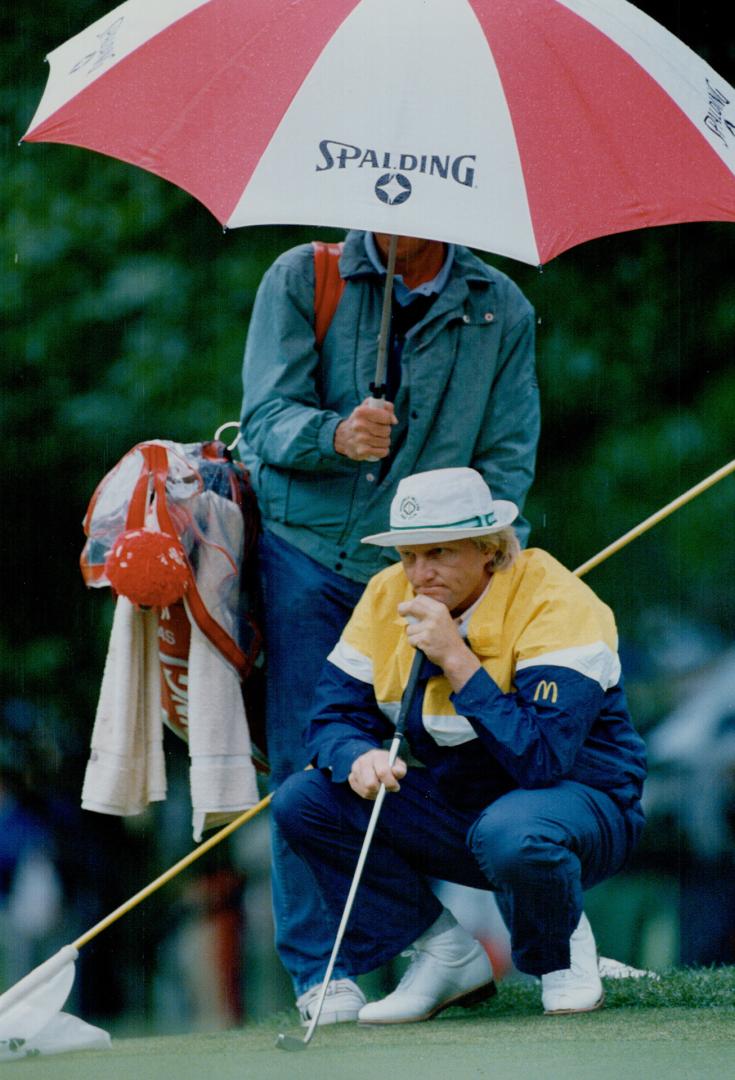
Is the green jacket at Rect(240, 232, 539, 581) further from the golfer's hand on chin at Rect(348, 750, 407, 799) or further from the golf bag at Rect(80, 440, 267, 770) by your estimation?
the golfer's hand on chin at Rect(348, 750, 407, 799)

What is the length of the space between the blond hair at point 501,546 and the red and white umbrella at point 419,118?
64cm

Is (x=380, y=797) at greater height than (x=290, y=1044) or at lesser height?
greater

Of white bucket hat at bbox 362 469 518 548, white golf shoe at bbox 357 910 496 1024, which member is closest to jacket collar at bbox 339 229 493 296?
white bucket hat at bbox 362 469 518 548

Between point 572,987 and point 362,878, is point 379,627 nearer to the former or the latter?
point 362,878

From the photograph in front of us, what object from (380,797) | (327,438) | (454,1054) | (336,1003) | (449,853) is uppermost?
(327,438)

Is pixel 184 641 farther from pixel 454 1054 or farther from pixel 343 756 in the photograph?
pixel 454 1054

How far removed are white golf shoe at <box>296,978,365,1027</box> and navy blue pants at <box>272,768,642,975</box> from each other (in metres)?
0.04

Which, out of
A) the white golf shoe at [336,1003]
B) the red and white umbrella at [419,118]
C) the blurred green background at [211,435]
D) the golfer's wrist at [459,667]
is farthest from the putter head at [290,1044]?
the blurred green background at [211,435]

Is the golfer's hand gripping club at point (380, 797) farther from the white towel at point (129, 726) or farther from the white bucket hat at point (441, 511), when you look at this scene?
the white towel at point (129, 726)

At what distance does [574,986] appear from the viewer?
455cm

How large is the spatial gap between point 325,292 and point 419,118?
2.50 feet

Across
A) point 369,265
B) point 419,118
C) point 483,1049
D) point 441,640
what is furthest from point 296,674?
point 419,118

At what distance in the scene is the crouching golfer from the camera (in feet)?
14.1

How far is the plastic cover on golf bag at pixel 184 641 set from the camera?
4867 mm
